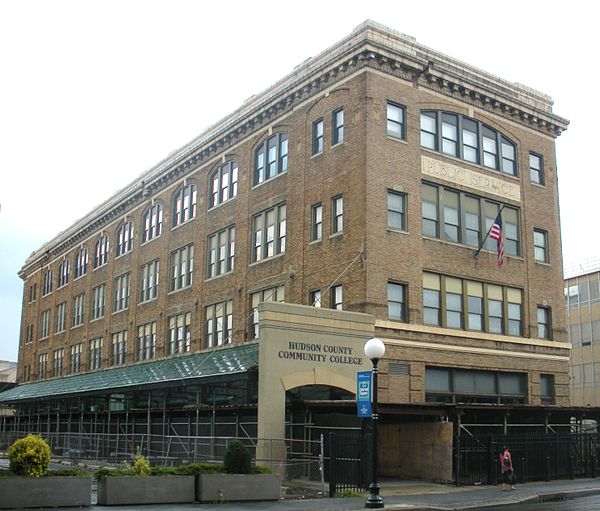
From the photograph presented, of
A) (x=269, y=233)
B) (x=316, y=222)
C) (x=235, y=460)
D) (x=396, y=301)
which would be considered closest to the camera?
(x=235, y=460)

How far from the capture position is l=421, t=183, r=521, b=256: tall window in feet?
116

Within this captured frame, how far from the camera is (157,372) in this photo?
41500 mm

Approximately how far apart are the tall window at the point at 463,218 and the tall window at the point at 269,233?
269 inches

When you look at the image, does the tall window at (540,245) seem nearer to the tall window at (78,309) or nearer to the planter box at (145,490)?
the planter box at (145,490)

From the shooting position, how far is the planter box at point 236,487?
2152 centimetres

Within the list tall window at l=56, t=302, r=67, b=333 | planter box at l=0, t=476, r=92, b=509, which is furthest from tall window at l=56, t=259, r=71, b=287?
planter box at l=0, t=476, r=92, b=509

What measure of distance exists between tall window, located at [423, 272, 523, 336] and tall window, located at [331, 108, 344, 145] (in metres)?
6.98

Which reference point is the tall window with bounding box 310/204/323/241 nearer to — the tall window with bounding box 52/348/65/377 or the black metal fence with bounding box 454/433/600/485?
the black metal fence with bounding box 454/433/600/485

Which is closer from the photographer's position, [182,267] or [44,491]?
[44,491]

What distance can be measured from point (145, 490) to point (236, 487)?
2605mm

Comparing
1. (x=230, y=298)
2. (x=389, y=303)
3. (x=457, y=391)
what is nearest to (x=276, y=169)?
(x=230, y=298)

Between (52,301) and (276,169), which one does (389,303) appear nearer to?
(276,169)

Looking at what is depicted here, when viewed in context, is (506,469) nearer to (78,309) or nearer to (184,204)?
(184,204)

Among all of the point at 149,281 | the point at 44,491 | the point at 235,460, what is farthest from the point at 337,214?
the point at 149,281
